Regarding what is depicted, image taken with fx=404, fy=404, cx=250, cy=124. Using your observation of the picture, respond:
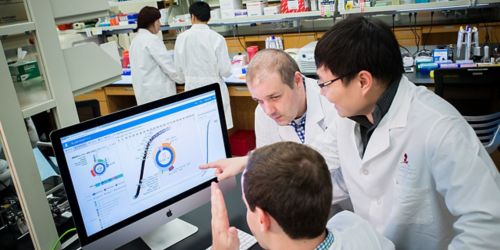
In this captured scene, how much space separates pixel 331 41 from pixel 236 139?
2724 mm

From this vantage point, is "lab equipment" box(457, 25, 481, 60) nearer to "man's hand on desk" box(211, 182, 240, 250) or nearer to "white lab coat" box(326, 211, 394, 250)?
"white lab coat" box(326, 211, 394, 250)

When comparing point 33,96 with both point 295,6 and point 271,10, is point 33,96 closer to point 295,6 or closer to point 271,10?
point 295,6

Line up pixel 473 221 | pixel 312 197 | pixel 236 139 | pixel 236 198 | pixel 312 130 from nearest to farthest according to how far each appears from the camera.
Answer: pixel 312 197
pixel 473 221
pixel 236 198
pixel 312 130
pixel 236 139

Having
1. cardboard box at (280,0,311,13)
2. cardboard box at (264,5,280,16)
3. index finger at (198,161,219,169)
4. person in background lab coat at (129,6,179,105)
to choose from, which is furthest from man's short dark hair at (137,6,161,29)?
index finger at (198,161,219,169)

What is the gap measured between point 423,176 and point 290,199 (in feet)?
1.38

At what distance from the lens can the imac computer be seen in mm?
982

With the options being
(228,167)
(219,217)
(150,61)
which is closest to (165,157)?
(228,167)

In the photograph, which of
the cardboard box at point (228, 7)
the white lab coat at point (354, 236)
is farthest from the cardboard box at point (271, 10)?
the white lab coat at point (354, 236)

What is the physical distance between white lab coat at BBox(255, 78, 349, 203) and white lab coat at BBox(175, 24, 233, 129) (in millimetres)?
1637

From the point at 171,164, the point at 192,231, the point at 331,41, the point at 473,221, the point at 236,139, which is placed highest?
the point at 331,41

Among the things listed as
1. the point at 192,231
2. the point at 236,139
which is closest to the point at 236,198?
the point at 192,231

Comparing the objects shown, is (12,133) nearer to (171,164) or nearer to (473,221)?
(171,164)

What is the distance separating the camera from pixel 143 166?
108cm

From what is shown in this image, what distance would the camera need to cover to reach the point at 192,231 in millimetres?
1211
